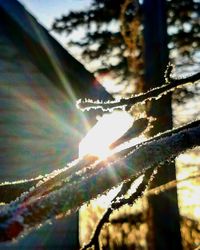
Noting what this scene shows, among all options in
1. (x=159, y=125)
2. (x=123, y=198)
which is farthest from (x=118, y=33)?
(x=123, y=198)

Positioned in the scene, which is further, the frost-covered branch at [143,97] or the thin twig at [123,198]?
the thin twig at [123,198]

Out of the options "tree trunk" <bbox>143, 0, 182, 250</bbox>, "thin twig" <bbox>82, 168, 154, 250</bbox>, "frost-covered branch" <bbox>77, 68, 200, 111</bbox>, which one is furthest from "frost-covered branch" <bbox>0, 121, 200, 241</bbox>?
"tree trunk" <bbox>143, 0, 182, 250</bbox>

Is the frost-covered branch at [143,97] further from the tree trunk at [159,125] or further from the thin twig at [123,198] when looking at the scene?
the tree trunk at [159,125]

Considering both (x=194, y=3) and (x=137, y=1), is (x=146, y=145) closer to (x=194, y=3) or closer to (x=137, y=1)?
(x=137, y=1)

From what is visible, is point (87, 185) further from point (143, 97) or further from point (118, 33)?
point (118, 33)

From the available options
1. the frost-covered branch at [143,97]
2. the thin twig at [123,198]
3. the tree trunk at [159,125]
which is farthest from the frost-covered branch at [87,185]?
the tree trunk at [159,125]

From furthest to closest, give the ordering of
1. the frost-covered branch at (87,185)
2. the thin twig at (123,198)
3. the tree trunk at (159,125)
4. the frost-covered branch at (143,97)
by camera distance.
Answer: the tree trunk at (159,125) < the thin twig at (123,198) < the frost-covered branch at (143,97) < the frost-covered branch at (87,185)

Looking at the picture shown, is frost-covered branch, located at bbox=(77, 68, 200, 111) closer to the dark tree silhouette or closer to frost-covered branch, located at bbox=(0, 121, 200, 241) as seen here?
frost-covered branch, located at bbox=(0, 121, 200, 241)
